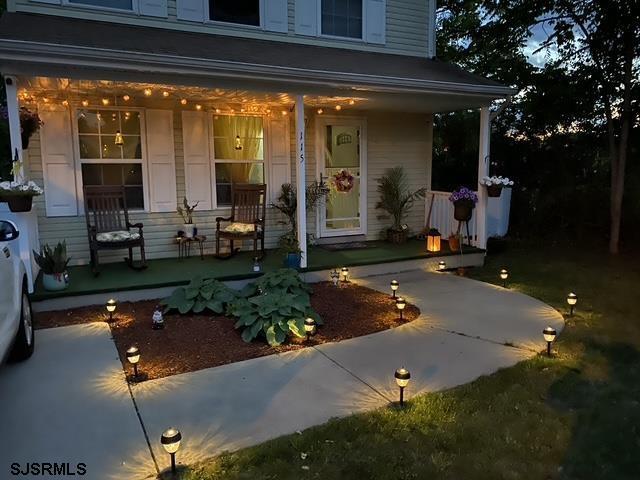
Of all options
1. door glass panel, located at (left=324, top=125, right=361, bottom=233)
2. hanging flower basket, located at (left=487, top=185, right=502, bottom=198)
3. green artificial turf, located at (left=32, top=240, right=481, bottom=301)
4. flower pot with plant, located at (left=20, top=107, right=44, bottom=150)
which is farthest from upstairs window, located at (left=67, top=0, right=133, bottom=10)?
hanging flower basket, located at (left=487, top=185, right=502, bottom=198)

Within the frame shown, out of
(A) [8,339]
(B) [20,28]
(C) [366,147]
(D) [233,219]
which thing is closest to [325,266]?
(D) [233,219]

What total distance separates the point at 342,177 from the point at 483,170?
6.89 feet

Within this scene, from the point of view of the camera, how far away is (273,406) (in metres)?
2.86

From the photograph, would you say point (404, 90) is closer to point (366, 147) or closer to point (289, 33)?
point (366, 147)

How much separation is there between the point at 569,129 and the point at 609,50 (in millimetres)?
1421

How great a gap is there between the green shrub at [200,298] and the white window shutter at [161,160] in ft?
6.46

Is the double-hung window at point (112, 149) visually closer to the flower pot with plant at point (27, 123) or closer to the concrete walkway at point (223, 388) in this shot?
the flower pot with plant at point (27, 123)

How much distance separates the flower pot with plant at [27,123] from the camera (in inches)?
204

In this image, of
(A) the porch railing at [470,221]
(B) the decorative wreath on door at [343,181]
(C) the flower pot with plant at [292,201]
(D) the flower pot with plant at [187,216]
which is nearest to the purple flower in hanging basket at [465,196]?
(A) the porch railing at [470,221]

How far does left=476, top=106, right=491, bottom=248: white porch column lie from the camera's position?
6.87m

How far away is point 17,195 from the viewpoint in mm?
4418

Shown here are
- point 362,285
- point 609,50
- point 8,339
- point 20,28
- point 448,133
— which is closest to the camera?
point 8,339

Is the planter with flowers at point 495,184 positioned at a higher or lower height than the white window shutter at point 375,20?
lower

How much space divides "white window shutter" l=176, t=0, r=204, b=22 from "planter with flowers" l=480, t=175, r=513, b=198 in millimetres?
4560
